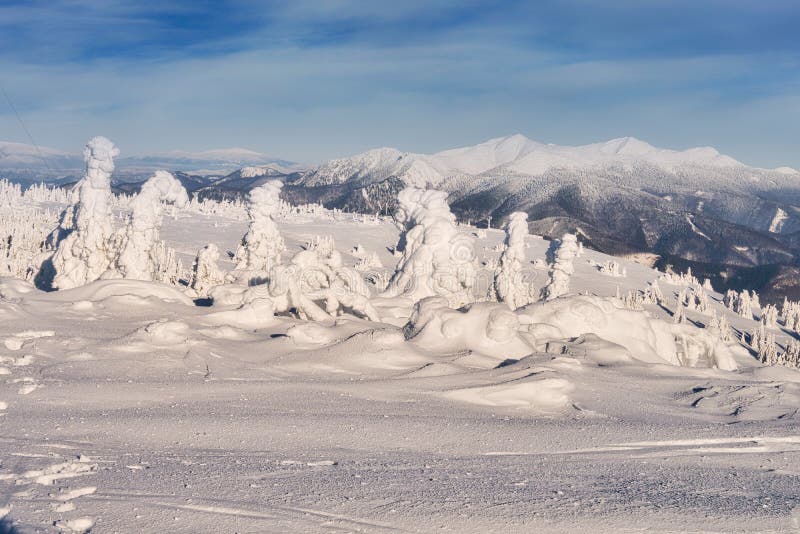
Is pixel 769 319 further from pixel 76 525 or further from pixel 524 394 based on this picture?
pixel 76 525

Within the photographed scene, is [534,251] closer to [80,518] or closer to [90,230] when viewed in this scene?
[90,230]

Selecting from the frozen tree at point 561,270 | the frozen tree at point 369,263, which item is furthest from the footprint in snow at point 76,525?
the frozen tree at point 369,263

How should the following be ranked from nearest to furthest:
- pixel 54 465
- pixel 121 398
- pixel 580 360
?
1. pixel 54 465
2. pixel 121 398
3. pixel 580 360

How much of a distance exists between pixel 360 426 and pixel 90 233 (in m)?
31.2

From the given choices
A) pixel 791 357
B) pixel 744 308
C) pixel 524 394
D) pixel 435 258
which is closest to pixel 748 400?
pixel 524 394

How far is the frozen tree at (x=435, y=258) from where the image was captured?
31.7 m

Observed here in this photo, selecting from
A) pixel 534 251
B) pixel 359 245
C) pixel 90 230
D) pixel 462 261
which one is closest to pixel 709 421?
pixel 462 261

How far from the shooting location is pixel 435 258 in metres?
32.0

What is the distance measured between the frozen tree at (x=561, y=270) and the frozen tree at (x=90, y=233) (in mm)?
34213

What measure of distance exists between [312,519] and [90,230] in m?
34.7

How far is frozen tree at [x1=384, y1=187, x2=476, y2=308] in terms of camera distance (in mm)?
31734

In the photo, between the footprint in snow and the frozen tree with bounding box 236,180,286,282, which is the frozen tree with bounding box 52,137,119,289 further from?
the footprint in snow

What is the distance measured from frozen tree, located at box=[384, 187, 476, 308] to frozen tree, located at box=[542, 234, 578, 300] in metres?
27.3

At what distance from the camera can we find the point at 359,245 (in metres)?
117
